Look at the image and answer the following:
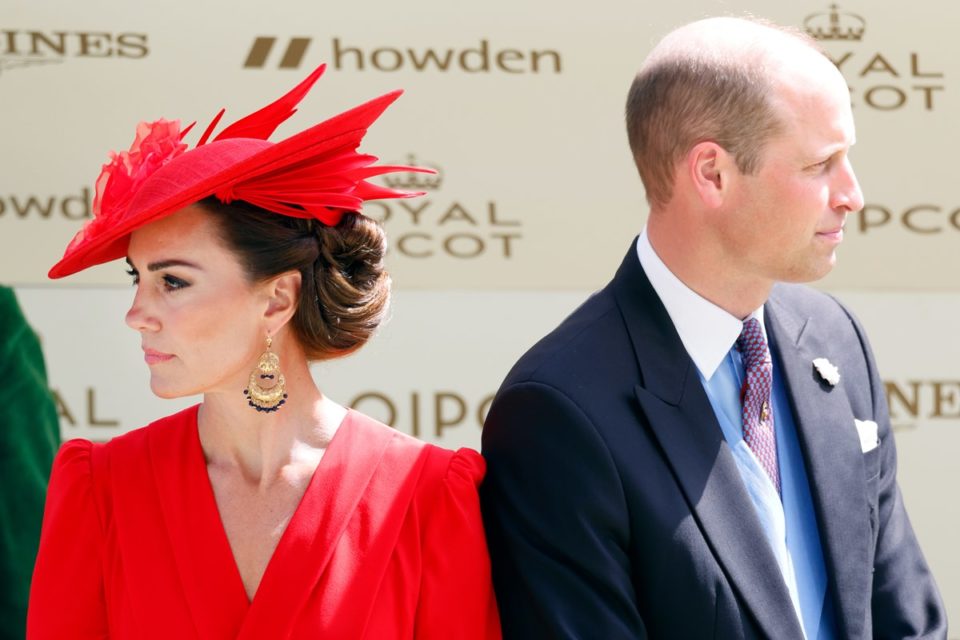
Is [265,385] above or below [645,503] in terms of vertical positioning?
above

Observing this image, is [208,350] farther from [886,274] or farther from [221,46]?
[886,274]

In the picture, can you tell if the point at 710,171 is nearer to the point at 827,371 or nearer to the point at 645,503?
the point at 827,371

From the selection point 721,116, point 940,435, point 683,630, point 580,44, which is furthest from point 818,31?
point 683,630

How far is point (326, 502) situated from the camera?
2.71m

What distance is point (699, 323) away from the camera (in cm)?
284

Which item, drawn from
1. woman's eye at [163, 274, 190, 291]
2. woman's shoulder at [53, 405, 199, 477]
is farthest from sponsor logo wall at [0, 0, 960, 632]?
woman's eye at [163, 274, 190, 291]

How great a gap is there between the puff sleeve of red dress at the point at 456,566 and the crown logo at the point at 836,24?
87.7 inches

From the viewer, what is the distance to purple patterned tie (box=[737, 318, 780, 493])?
2.83m

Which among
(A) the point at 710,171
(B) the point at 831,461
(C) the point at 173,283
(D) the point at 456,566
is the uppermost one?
(A) the point at 710,171

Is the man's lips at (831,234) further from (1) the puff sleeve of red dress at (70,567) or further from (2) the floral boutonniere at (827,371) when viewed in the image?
(1) the puff sleeve of red dress at (70,567)

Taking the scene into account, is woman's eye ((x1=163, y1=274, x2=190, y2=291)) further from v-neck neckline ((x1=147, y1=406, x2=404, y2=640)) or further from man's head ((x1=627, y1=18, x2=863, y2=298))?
man's head ((x1=627, y1=18, x2=863, y2=298))

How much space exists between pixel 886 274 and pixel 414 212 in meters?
1.27

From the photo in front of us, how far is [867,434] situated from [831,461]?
5.3 inches

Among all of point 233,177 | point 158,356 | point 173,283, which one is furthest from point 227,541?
point 233,177
